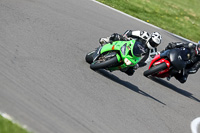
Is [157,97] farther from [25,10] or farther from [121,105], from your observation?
[25,10]

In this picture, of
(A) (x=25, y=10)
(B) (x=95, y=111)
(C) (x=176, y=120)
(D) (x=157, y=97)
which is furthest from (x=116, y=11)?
(B) (x=95, y=111)

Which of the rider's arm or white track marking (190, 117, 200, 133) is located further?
the rider's arm

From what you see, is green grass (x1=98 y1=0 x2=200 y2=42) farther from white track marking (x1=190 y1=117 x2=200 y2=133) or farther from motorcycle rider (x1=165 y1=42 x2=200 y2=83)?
white track marking (x1=190 y1=117 x2=200 y2=133)

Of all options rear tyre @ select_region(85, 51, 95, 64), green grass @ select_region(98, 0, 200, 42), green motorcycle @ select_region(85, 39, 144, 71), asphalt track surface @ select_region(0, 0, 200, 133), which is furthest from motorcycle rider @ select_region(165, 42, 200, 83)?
green grass @ select_region(98, 0, 200, 42)

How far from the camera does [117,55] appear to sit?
31.8 feet

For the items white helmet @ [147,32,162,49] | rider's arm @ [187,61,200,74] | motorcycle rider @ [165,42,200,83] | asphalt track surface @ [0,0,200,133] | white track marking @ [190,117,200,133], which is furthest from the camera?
rider's arm @ [187,61,200,74]

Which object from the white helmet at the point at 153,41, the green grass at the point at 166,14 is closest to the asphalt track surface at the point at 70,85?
the white helmet at the point at 153,41

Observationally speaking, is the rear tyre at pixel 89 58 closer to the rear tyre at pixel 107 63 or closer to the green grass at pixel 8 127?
the rear tyre at pixel 107 63

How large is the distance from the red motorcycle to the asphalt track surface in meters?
0.32

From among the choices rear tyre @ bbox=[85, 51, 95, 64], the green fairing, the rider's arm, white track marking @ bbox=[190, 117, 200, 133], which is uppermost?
the green fairing

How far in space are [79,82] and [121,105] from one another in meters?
0.99

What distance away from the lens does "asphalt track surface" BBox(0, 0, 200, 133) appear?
6793mm

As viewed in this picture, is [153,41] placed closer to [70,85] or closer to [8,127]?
[70,85]

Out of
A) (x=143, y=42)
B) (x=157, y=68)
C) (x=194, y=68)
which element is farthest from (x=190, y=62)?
(x=143, y=42)
